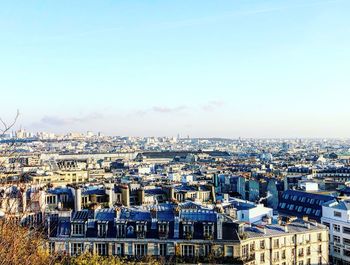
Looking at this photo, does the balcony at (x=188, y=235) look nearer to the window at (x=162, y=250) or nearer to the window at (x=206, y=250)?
the window at (x=206, y=250)

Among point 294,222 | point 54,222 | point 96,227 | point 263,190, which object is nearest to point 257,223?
point 294,222

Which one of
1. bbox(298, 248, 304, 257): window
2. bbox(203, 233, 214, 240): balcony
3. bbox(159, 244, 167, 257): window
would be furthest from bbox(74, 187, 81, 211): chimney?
Answer: bbox(298, 248, 304, 257): window

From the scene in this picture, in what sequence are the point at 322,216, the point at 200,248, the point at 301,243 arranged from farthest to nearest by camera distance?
the point at 322,216
the point at 301,243
the point at 200,248

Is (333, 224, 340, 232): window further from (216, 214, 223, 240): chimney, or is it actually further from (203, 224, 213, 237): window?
(203, 224, 213, 237): window

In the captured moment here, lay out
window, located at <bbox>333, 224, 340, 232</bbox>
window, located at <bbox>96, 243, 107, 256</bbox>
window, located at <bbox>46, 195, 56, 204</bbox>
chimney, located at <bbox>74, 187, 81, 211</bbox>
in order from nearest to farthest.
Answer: window, located at <bbox>96, 243, 107, 256</bbox> → chimney, located at <bbox>74, 187, 81, 211</bbox> → window, located at <bbox>333, 224, 340, 232</bbox> → window, located at <bbox>46, 195, 56, 204</bbox>

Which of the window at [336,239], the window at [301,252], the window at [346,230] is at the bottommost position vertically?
the window at [336,239]

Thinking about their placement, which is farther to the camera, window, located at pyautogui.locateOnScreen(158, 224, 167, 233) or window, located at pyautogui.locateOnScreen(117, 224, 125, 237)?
window, located at pyautogui.locateOnScreen(117, 224, 125, 237)

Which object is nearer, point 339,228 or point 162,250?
point 162,250

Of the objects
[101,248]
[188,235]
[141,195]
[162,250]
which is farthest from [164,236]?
[141,195]

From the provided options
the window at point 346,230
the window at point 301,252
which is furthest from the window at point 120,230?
the window at point 346,230

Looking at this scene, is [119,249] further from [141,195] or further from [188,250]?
[141,195]

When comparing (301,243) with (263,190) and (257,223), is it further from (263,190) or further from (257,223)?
(263,190)
